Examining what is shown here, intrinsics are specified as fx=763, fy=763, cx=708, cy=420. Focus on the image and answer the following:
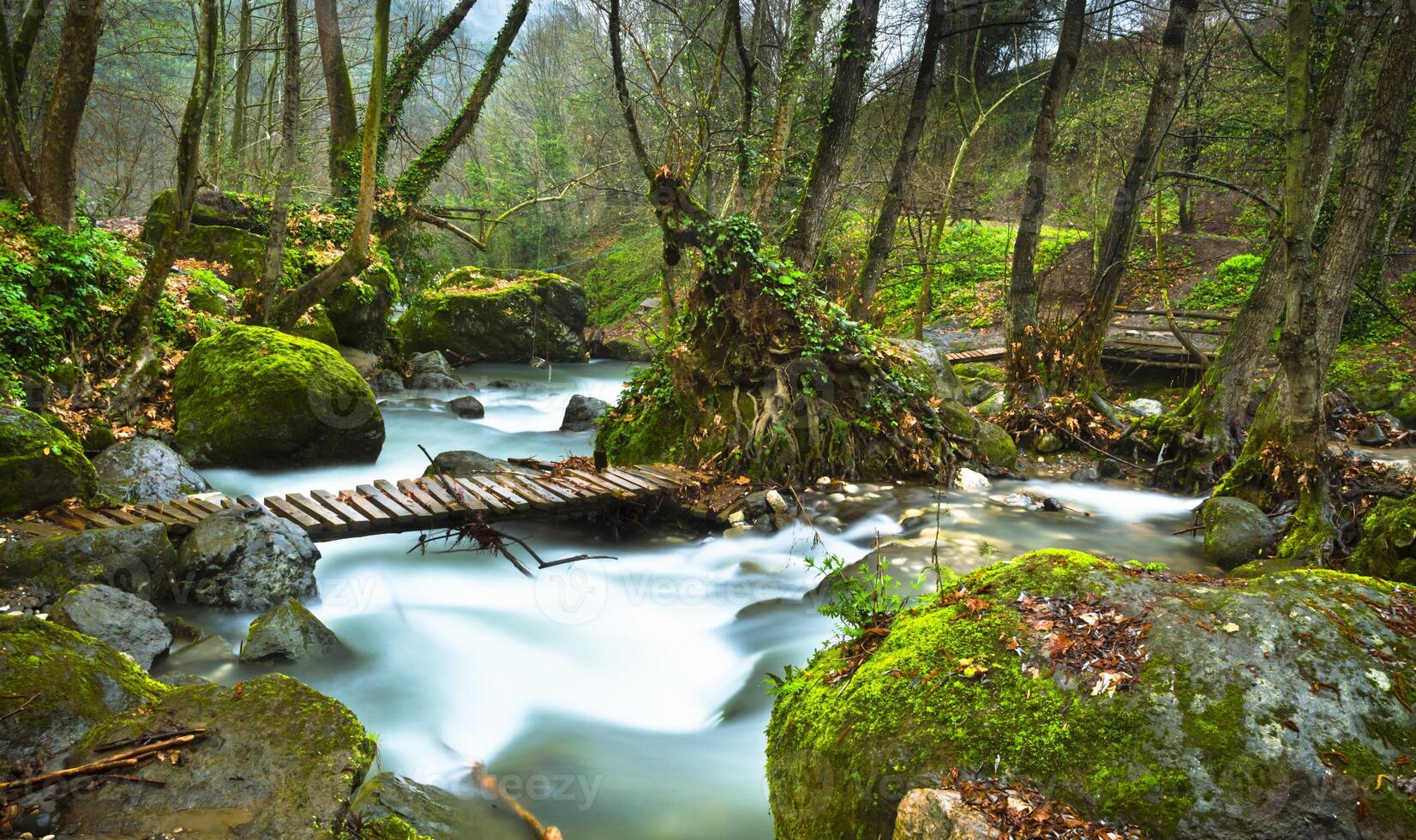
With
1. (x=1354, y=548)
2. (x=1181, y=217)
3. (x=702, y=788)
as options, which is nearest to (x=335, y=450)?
(x=702, y=788)

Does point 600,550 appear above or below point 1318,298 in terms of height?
below

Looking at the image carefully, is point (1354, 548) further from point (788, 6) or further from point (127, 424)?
point (788, 6)

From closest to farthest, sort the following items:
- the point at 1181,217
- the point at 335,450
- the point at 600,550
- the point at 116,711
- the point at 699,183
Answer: the point at 116,711 < the point at 600,550 < the point at 335,450 < the point at 699,183 < the point at 1181,217

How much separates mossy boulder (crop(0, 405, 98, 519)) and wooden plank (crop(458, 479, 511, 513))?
2.48 metres

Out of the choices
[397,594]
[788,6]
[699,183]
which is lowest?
[397,594]

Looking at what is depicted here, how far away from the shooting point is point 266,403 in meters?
7.59

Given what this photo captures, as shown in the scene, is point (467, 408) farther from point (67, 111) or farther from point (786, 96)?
point (786, 96)

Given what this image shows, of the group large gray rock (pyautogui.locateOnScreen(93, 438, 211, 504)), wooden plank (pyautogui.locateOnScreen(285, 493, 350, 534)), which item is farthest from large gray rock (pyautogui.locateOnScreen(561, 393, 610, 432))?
wooden plank (pyautogui.locateOnScreen(285, 493, 350, 534))

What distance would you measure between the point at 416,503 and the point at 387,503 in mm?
197

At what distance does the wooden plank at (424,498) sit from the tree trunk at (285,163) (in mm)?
5651

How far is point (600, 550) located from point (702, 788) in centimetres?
275

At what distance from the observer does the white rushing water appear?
3.82 m

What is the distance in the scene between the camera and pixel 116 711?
2.23 meters

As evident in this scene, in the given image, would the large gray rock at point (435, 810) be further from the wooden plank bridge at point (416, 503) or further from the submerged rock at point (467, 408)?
the submerged rock at point (467, 408)
